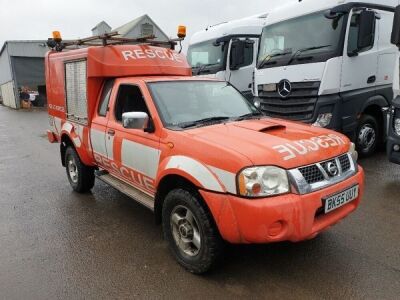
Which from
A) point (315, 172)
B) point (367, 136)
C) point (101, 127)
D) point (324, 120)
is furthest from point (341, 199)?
point (367, 136)

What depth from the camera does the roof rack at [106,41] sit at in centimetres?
505

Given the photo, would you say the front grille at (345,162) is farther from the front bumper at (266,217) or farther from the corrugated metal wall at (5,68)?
the corrugated metal wall at (5,68)

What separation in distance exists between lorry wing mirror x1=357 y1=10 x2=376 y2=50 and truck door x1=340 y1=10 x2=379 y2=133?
2.8 inches

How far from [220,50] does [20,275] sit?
25.3 ft

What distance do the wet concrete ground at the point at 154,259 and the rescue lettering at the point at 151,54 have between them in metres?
2.11

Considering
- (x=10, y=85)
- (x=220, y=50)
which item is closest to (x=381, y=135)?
(x=220, y=50)

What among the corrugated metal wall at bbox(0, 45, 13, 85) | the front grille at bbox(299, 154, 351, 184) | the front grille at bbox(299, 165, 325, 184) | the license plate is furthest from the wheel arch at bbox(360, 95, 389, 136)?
the corrugated metal wall at bbox(0, 45, 13, 85)

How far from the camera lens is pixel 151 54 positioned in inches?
199

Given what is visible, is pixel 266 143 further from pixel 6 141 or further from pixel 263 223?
pixel 6 141

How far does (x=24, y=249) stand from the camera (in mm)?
4078

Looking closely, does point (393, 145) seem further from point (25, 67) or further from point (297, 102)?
point (25, 67)

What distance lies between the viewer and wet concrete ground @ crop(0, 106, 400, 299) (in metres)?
3.17

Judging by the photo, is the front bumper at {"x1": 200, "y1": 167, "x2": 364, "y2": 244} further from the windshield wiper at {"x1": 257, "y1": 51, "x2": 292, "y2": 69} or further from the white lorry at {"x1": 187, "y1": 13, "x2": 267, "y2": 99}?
the white lorry at {"x1": 187, "y1": 13, "x2": 267, "y2": 99}

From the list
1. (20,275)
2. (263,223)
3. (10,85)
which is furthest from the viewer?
(10,85)
